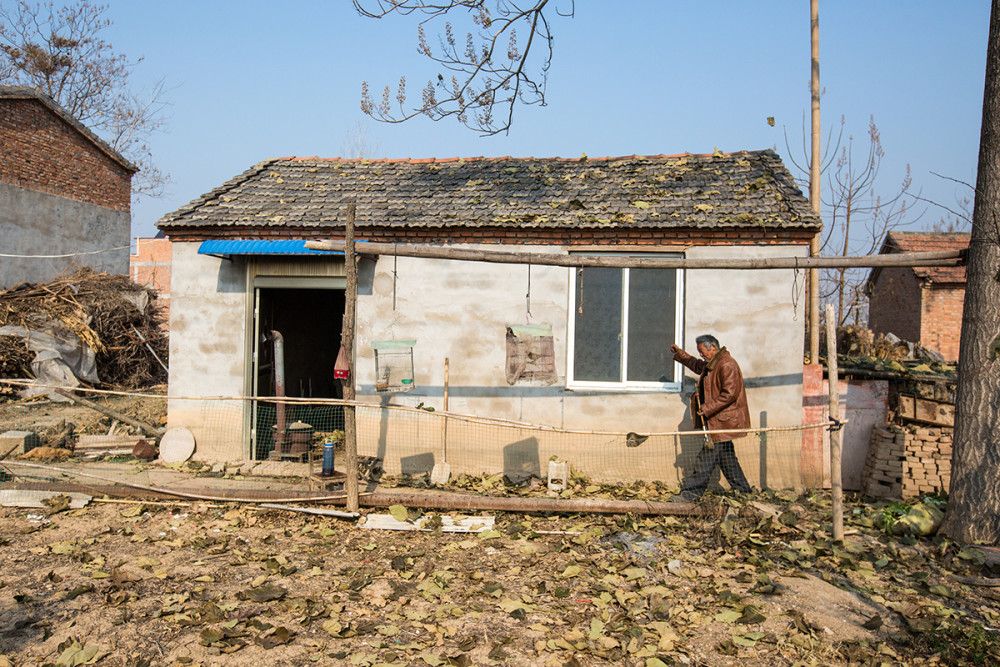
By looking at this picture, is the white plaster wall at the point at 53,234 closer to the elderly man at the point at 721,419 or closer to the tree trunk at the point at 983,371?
the elderly man at the point at 721,419

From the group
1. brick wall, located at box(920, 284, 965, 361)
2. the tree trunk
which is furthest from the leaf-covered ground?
brick wall, located at box(920, 284, 965, 361)

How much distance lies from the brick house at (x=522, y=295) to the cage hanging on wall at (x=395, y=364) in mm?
153

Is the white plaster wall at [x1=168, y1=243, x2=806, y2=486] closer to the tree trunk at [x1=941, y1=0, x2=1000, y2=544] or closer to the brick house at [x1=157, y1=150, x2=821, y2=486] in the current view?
the brick house at [x1=157, y1=150, x2=821, y2=486]

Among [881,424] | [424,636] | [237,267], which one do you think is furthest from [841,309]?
[424,636]

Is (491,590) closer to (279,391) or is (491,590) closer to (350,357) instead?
(350,357)

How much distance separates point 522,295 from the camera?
8.80 meters

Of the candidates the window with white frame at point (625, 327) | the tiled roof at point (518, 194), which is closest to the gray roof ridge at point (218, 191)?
the tiled roof at point (518, 194)

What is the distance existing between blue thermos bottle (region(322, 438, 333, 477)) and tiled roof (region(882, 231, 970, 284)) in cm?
2115

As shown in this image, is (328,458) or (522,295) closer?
(328,458)

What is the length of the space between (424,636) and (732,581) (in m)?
2.64

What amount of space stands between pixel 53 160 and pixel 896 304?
28629 millimetres

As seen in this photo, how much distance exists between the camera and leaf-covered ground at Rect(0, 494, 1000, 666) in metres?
4.32

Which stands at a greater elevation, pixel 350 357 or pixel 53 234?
pixel 53 234

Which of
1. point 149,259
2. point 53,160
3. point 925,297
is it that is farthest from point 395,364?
point 149,259
